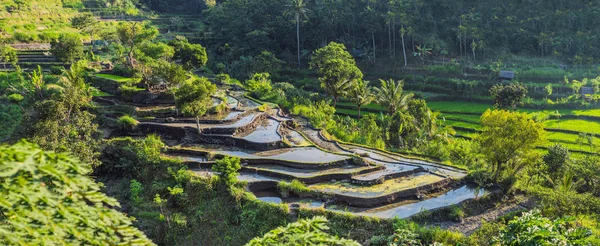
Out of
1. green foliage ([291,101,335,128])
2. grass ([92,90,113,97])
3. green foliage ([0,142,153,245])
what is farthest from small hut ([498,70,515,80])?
green foliage ([0,142,153,245])

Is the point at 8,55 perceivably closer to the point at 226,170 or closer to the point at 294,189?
the point at 226,170

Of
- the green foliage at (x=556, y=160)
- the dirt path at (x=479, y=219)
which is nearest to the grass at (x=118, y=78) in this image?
the dirt path at (x=479, y=219)

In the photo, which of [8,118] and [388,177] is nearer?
[388,177]

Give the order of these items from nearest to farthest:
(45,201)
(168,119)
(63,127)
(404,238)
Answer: (45,201) → (404,238) → (63,127) → (168,119)

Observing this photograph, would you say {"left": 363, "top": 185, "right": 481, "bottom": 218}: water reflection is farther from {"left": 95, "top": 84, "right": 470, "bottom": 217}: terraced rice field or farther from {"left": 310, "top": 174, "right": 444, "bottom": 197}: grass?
{"left": 310, "top": 174, "right": 444, "bottom": 197}: grass

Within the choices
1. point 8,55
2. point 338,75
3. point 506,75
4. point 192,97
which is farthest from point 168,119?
point 506,75

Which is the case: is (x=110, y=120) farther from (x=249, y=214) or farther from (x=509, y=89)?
(x=509, y=89)

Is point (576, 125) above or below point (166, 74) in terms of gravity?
below
